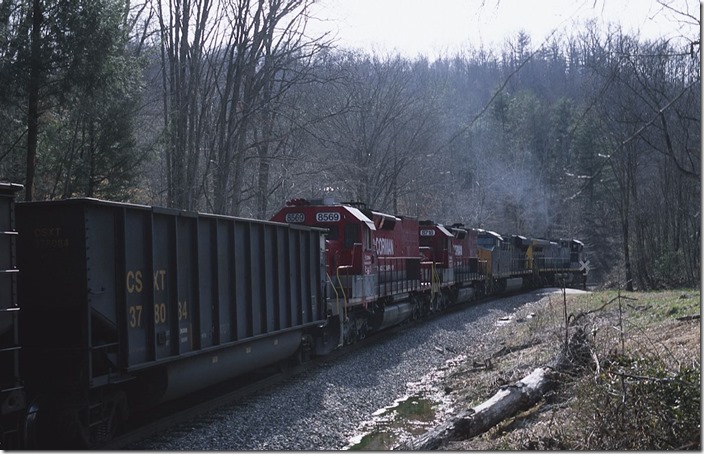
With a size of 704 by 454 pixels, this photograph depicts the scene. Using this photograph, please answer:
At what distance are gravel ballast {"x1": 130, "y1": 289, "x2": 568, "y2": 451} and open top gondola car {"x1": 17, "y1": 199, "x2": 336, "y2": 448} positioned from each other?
0.82 m

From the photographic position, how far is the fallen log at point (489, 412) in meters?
9.30

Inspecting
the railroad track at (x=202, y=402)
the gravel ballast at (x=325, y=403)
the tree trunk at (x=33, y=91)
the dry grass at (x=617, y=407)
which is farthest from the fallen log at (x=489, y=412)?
the tree trunk at (x=33, y=91)

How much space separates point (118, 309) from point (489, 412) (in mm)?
5047

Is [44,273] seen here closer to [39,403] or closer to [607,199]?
[39,403]

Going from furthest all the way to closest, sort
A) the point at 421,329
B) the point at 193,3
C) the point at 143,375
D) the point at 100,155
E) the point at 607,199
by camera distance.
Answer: the point at 607,199, the point at 193,3, the point at 421,329, the point at 100,155, the point at 143,375

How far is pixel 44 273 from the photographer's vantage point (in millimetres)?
9023

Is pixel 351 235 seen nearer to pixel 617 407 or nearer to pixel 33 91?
pixel 33 91

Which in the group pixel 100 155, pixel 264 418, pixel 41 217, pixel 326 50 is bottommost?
pixel 264 418

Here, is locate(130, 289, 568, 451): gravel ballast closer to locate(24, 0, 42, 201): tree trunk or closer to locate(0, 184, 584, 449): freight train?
locate(0, 184, 584, 449): freight train

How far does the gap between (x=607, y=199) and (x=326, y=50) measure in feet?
106

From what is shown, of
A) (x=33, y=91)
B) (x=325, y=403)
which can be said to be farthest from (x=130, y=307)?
(x=33, y=91)

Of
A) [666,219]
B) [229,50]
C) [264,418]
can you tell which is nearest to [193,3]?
[229,50]

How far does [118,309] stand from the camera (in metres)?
9.30

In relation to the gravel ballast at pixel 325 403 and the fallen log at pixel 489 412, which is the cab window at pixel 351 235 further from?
the fallen log at pixel 489 412
